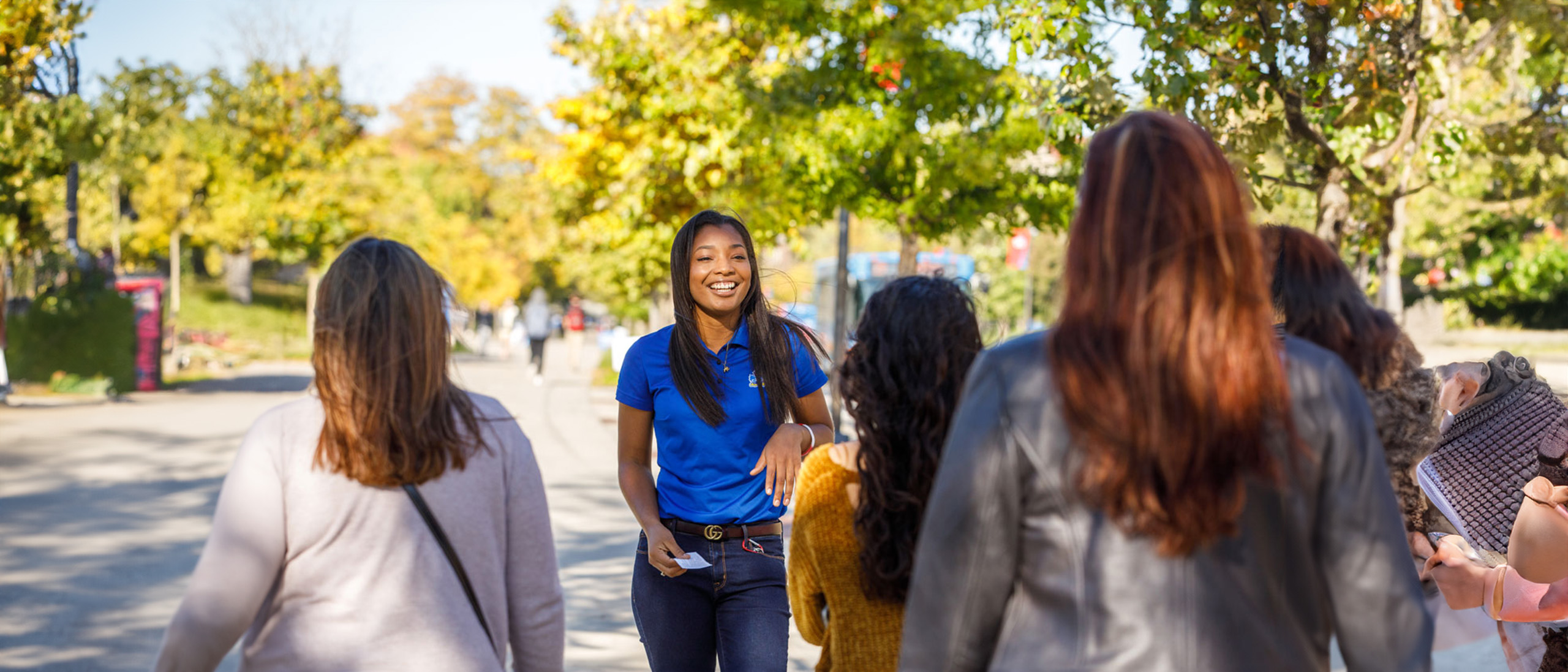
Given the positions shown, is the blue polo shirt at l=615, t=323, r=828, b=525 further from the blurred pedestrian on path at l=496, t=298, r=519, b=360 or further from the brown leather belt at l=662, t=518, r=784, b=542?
the blurred pedestrian on path at l=496, t=298, r=519, b=360

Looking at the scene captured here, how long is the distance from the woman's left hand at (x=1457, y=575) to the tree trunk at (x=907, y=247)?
715cm

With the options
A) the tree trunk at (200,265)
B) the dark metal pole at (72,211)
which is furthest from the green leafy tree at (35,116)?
the tree trunk at (200,265)

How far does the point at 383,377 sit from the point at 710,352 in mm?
1251

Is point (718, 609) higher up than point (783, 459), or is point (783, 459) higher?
point (783, 459)

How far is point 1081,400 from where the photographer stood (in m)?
1.64

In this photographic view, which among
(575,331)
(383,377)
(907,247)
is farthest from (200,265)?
(383,377)

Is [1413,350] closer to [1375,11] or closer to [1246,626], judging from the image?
[1246,626]

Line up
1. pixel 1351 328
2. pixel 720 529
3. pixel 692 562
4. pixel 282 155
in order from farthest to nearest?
pixel 282 155 < pixel 720 529 < pixel 692 562 < pixel 1351 328

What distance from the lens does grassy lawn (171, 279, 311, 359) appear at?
3212 centimetres

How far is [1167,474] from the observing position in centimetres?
161

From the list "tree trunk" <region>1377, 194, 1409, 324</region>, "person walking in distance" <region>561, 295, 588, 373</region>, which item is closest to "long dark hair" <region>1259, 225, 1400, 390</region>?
"tree trunk" <region>1377, 194, 1409, 324</region>

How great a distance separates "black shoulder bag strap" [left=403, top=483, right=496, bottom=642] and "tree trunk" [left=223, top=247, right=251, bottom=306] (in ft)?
137

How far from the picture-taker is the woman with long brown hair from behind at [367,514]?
2102mm

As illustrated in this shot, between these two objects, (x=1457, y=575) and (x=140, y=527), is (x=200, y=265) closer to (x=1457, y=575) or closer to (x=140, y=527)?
(x=140, y=527)
